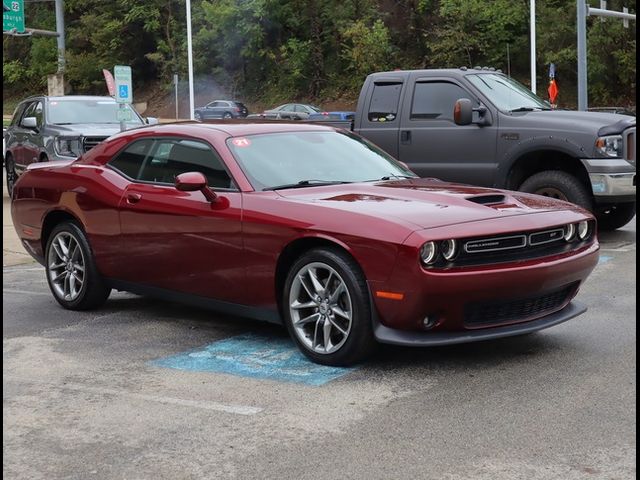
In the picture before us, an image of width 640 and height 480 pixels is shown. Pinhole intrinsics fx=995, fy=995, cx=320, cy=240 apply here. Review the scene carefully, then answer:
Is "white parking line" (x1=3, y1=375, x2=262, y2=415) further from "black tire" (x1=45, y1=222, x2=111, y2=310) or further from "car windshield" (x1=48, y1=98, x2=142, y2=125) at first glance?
"car windshield" (x1=48, y1=98, x2=142, y2=125)

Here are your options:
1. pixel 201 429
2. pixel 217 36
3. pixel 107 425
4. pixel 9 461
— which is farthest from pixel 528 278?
pixel 217 36

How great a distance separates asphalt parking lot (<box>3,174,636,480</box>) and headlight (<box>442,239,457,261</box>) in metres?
0.68

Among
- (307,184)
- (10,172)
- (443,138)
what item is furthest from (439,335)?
(10,172)

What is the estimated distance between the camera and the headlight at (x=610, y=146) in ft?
34.6

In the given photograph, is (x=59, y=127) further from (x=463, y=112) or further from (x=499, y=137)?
(x=499, y=137)

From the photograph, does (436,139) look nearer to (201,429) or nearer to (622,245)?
(622,245)

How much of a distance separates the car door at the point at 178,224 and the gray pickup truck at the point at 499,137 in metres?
4.68

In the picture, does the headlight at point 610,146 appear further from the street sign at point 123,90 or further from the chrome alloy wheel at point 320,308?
the street sign at point 123,90

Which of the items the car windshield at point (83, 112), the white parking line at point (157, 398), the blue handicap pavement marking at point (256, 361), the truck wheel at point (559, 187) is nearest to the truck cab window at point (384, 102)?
the truck wheel at point (559, 187)

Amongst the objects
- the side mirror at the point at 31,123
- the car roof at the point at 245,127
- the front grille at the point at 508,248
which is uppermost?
the side mirror at the point at 31,123

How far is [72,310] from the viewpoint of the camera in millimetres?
7766

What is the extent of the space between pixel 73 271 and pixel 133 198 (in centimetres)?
100

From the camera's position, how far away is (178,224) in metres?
6.68

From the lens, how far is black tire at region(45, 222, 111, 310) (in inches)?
295
